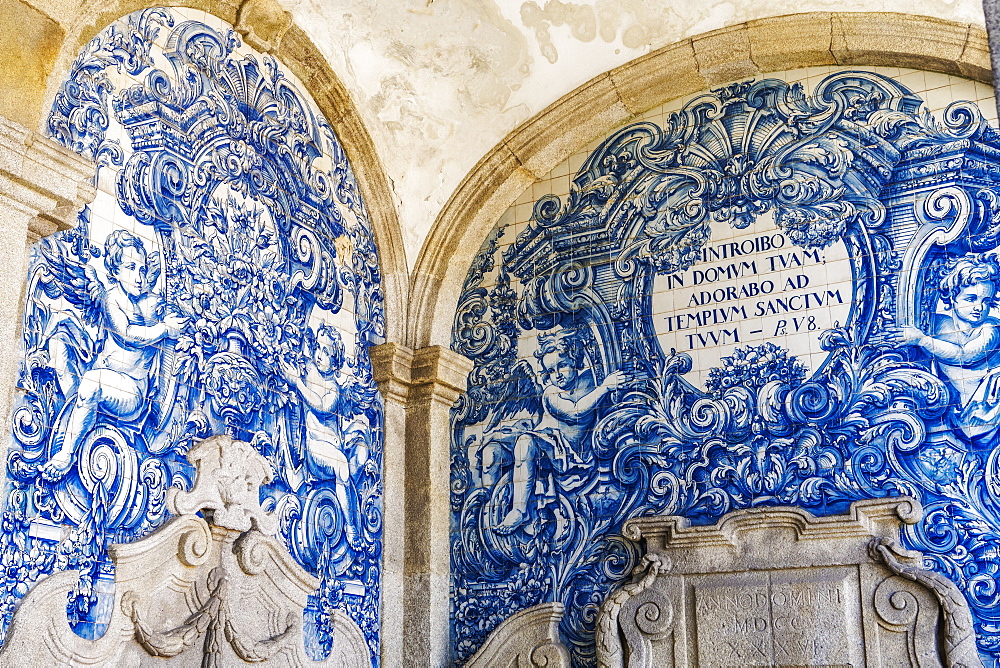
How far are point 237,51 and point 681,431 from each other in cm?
227

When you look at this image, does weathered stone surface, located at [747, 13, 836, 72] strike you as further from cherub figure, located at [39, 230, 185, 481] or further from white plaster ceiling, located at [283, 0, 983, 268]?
cherub figure, located at [39, 230, 185, 481]

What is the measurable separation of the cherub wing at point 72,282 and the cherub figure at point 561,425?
188 cm

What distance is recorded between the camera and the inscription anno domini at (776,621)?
13.6ft

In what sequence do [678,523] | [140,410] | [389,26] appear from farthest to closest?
[389,26] < [678,523] < [140,410]

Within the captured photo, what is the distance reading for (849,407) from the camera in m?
4.42

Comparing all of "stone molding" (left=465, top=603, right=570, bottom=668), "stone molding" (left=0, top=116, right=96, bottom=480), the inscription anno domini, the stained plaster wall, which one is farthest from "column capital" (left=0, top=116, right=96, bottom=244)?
the inscription anno domini

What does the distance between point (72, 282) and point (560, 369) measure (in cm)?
209

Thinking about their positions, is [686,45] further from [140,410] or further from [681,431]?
[140,410]

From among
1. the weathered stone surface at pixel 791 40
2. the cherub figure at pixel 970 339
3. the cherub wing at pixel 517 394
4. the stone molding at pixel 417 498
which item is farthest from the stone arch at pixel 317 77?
the cherub figure at pixel 970 339

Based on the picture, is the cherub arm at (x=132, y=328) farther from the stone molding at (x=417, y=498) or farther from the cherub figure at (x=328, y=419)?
the stone molding at (x=417, y=498)

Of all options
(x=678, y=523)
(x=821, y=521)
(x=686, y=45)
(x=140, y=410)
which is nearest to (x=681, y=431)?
(x=678, y=523)

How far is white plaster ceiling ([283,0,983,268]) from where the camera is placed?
493cm

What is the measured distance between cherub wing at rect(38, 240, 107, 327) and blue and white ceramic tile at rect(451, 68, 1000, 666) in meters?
1.84

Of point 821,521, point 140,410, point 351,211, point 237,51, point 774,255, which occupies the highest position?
point 237,51
